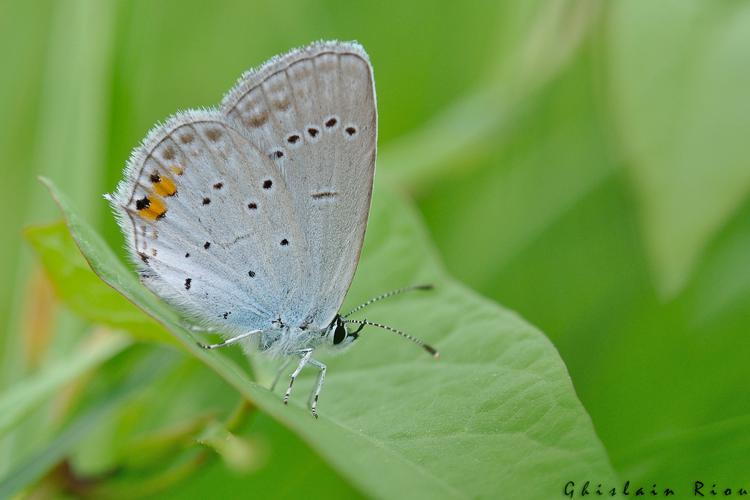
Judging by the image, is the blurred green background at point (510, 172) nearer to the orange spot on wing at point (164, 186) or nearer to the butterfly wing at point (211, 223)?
the butterfly wing at point (211, 223)

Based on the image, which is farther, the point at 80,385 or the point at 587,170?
the point at 587,170

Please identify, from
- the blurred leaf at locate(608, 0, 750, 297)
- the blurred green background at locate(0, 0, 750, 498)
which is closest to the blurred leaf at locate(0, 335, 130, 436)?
the blurred green background at locate(0, 0, 750, 498)

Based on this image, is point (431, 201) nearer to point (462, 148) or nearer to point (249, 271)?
point (462, 148)

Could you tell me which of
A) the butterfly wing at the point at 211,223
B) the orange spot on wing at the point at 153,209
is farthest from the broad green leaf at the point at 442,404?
the orange spot on wing at the point at 153,209

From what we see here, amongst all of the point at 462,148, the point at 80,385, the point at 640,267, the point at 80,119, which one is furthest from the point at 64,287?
the point at 640,267

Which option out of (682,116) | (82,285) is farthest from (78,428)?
(682,116)

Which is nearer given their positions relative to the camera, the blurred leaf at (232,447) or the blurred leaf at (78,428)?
the blurred leaf at (232,447)
